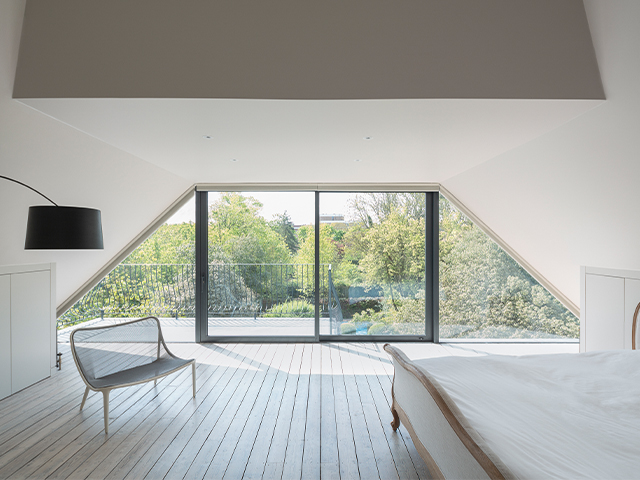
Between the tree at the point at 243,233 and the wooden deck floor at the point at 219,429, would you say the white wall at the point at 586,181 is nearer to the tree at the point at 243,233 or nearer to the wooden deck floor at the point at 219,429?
the wooden deck floor at the point at 219,429

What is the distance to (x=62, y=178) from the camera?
9.99 feet

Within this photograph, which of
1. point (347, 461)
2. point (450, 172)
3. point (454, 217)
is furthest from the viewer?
point (454, 217)

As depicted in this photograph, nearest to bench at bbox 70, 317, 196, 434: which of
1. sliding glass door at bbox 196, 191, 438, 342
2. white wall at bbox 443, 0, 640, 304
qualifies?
→ sliding glass door at bbox 196, 191, 438, 342

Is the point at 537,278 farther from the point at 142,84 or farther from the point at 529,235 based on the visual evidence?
the point at 142,84

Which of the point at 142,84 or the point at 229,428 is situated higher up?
the point at 142,84

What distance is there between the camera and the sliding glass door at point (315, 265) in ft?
16.8

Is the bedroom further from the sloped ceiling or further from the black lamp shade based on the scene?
the black lamp shade

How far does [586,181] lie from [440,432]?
218cm

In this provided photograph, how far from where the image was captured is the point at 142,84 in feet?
7.01

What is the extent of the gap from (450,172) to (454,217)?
98 centimetres

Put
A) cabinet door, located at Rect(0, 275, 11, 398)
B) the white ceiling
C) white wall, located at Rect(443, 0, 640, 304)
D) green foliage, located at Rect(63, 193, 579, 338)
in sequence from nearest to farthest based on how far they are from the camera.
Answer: white wall, located at Rect(443, 0, 640, 304) < the white ceiling < cabinet door, located at Rect(0, 275, 11, 398) < green foliage, located at Rect(63, 193, 579, 338)

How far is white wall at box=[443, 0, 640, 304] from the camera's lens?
6.87 ft

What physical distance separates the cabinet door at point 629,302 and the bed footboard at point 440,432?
175cm

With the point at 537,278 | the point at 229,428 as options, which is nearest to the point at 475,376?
the point at 229,428
